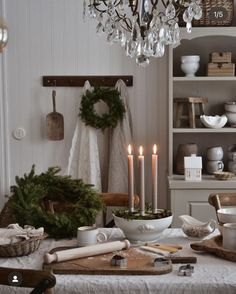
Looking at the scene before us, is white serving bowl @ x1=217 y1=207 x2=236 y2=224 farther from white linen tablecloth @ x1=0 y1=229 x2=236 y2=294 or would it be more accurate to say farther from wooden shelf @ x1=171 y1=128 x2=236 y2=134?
wooden shelf @ x1=171 y1=128 x2=236 y2=134

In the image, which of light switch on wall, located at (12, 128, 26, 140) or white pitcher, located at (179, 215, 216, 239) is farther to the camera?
light switch on wall, located at (12, 128, 26, 140)

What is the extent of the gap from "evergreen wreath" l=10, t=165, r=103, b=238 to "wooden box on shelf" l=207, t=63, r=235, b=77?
1.51 meters

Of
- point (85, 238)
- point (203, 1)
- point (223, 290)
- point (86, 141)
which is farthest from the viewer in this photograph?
point (86, 141)

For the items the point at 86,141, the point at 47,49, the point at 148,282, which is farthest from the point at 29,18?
the point at 148,282

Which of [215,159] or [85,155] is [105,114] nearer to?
[85,155]

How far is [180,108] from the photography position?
3830mm

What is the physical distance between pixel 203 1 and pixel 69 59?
3.44 ft

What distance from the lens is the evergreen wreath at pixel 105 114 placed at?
3.88m

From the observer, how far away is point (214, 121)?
12.2 ft

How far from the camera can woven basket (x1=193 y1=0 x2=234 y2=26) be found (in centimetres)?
361

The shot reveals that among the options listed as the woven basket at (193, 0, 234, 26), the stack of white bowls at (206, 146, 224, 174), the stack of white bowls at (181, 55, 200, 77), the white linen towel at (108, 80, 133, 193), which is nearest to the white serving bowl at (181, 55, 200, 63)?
the stack of white bowls at (181, 55, 200, 77)

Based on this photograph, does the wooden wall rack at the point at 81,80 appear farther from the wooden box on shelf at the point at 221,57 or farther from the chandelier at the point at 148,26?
the chandelier at the point at 148,26

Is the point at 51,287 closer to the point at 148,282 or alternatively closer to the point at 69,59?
the point at 148,282

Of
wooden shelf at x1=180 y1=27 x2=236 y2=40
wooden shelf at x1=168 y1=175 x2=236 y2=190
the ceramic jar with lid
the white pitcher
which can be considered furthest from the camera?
the ceramic jar with lid
